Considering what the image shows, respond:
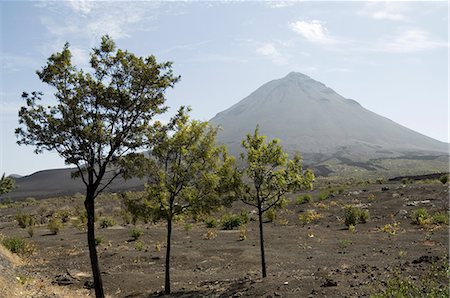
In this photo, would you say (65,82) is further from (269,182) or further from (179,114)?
(269,182)

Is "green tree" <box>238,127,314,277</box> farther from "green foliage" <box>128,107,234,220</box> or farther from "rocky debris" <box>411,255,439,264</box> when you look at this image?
"rocky debris" <box>411,255,439,264</box>

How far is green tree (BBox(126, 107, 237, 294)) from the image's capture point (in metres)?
14.9

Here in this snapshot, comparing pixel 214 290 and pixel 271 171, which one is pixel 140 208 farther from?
pixel 271 171

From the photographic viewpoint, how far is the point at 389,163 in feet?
443

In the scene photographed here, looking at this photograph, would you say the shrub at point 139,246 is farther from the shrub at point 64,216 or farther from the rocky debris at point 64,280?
the shrub at point 64,216

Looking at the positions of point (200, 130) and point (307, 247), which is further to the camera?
point (307, 247)

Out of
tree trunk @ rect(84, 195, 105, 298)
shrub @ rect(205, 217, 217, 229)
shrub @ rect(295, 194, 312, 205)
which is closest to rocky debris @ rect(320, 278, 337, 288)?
tree trunk @ rect(84, 195, 105, 298)

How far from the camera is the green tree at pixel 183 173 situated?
49.0 ft

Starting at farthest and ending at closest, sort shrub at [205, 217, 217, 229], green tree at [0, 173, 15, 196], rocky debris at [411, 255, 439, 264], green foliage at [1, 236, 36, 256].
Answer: green tree at [0, 173, 15, 196] < shrub at [205, 217, 217, 229] < green foliage at [1, 236, 36, 256] < rocky debris at [411, 255, 439, 264]

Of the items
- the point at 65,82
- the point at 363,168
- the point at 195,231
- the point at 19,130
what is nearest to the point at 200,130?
the point at 65,82

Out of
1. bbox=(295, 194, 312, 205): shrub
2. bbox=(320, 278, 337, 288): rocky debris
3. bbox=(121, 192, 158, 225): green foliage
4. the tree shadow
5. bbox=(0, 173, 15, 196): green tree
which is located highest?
bbox=(0, 173, 15, 196): green tree

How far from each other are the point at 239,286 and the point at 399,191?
92.0 feet

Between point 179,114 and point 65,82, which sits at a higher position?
point 65,82

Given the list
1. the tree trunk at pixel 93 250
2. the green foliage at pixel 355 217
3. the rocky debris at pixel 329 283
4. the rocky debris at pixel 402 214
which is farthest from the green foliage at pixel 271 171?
the rocky debris at pixel 402 214
